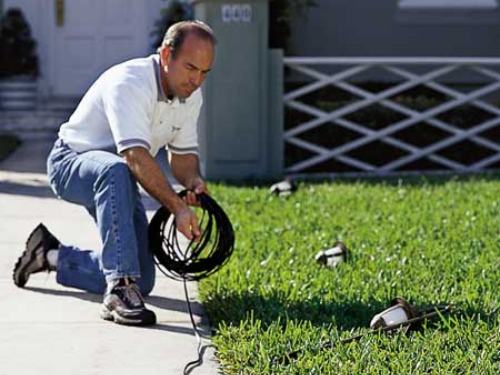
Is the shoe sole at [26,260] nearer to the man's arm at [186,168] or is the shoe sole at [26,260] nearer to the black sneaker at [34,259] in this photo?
the black sneaker at [34,259]

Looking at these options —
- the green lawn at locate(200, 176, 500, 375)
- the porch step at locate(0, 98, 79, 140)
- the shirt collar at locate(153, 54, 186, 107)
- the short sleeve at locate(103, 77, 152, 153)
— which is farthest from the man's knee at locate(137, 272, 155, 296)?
the porch step at locate(0, 98, 79, 140)

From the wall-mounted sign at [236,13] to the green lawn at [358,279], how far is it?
185 centimetres

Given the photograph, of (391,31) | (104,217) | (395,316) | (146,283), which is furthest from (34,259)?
(391,31)

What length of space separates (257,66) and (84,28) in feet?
18.0

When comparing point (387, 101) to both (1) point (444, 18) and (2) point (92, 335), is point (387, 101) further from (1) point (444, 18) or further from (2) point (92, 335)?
(2) point (92, 335)

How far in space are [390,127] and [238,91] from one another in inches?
65.6

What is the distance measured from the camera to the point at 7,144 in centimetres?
1377

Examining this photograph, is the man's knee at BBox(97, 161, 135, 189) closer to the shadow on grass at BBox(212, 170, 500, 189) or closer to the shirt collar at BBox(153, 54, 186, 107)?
the shirt collar at BBox(153, 54, 186, 107)

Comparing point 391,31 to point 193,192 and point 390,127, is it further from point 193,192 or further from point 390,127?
point 193,192

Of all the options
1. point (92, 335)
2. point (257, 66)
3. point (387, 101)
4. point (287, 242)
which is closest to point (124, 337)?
point (92, 335)

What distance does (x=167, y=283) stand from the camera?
6.85 m

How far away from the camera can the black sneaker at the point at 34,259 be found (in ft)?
21.7

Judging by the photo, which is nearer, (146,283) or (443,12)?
(146,283)

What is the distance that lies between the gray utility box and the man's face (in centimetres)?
524
